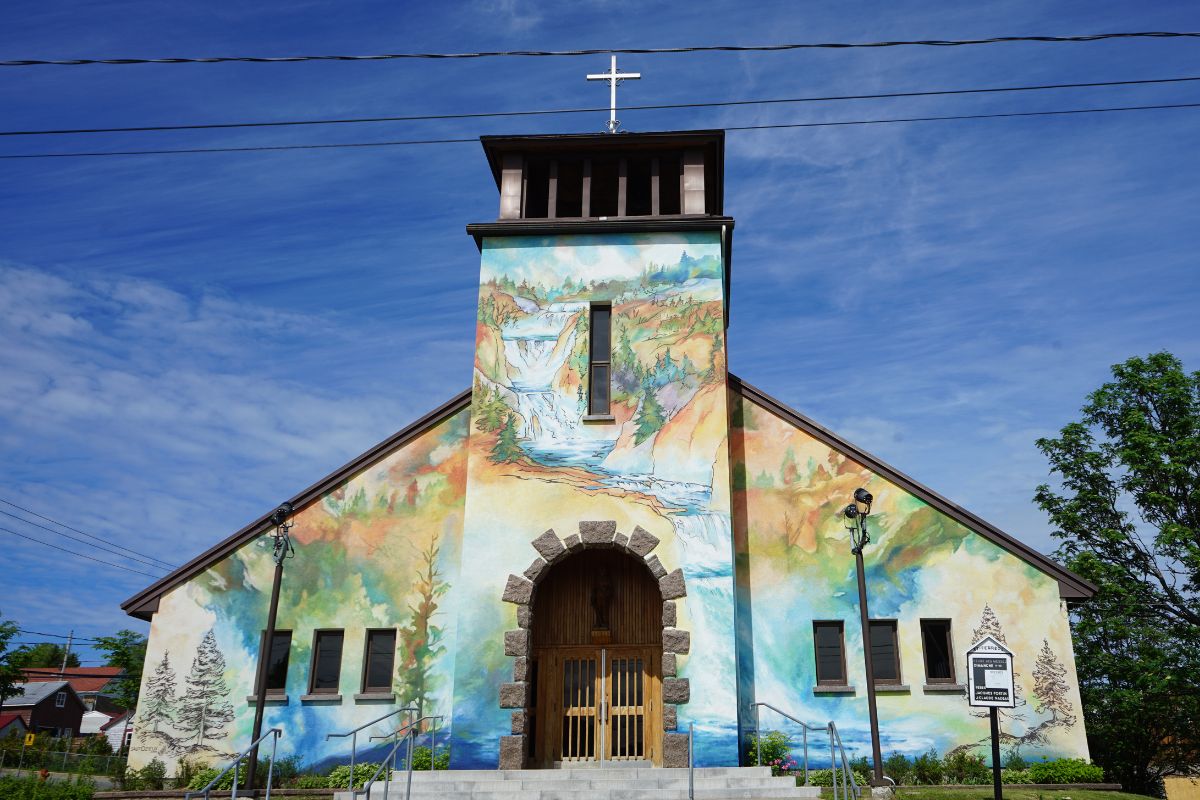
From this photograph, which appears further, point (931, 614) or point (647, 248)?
point (647, 248)

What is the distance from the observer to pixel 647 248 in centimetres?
2119

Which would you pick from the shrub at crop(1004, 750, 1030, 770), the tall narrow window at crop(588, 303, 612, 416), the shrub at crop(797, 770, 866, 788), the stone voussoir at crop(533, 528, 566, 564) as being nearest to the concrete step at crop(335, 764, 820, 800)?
the shrub at crop(797, 770, 866, 788)

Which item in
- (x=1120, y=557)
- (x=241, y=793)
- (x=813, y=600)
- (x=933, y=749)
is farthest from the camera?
(x=1120, y=557)

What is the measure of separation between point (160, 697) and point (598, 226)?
1349 cm

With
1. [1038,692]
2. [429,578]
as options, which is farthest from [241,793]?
[1038,692]

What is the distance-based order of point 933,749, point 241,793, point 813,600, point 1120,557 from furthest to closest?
point 1120,557 < point 813,600 < point 933,749 < point 241,793

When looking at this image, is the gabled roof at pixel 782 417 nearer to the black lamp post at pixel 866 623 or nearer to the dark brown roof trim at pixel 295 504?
the dark brown roof trim at pixel 295 504

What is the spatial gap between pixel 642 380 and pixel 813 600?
19.0 ft

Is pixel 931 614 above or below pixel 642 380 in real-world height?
below

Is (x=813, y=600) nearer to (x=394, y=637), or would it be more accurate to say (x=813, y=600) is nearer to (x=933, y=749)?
(x=933, y=749)

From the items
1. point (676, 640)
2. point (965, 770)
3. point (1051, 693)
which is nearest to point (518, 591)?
point (676, 640)

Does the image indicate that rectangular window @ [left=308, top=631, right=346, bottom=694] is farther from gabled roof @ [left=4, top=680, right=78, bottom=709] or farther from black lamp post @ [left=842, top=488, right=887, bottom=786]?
gabled roof @ [left=4, top=680, right=78, bottom=709]

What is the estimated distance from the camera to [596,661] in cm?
1956

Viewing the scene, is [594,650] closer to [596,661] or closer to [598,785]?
[596,661]
